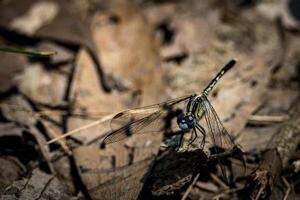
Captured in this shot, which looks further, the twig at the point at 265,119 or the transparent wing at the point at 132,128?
the twig at the point at 265,119

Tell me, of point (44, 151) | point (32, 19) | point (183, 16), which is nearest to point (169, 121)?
point (44, 151)

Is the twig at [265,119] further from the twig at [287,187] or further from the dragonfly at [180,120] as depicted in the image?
the twig at [287,187]

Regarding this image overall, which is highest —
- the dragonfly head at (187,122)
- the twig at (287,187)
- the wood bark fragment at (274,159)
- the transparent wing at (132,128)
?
the transparent wing at (132,128)

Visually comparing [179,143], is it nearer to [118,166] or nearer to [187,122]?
[187,122]

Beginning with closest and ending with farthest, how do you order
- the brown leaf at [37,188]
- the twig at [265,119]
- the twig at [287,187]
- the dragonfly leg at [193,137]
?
1. the brown leaf at [37,188]
2. the twig at [287,187]
3. the dragonfly leg at [193,137]
4. the twig at [265,119]

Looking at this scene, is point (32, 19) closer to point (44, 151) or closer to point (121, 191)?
point (44, 151)

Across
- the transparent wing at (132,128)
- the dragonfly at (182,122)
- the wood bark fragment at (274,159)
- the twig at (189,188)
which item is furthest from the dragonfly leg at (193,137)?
the wood bark fragment at (274,159)

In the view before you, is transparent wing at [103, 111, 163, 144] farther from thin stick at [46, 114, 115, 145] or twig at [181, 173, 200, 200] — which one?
twig at [181, 173, 200, 200]

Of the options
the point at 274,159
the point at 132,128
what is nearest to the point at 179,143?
the point at 132,128

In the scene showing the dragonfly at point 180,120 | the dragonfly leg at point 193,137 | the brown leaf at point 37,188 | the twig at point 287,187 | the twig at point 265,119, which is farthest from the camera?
the twig at point 265,119
